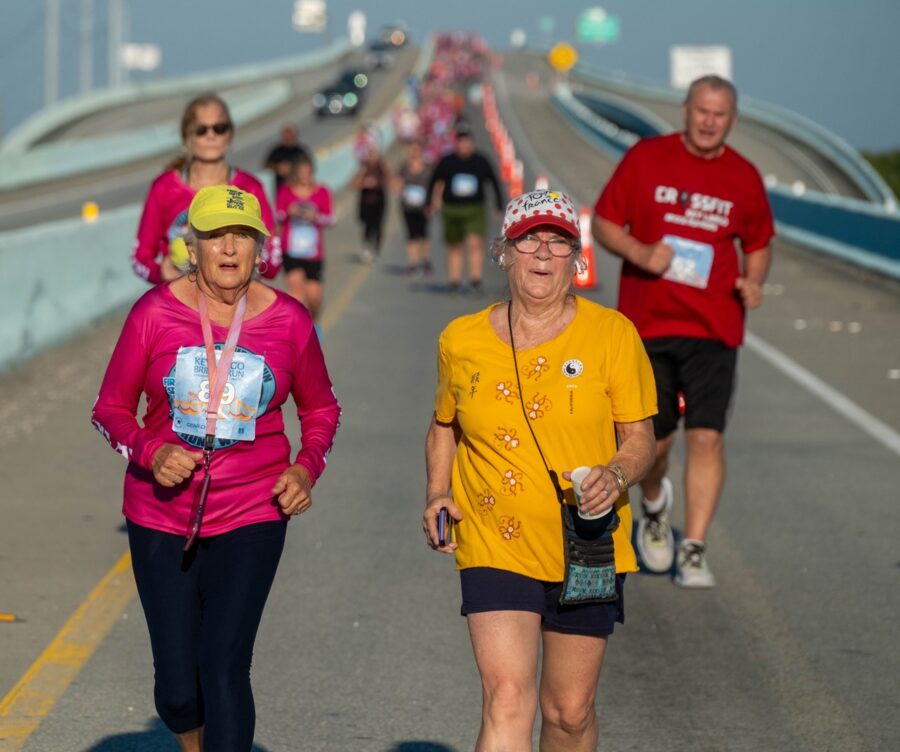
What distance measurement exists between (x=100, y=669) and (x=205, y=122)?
2822 millimetres

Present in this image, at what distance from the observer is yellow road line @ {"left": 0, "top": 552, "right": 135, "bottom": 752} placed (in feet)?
19.3

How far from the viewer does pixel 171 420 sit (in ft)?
16.0

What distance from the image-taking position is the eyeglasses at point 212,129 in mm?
8359

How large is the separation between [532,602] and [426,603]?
3033mm

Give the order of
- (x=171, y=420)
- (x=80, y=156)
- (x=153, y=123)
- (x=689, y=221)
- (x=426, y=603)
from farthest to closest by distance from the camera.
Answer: (x=153, y=123) → (x=80, y=156) → (x=689, y=221) → (x=426, y=603) → (x=171, y=420)

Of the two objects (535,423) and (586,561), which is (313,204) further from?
(586,561)

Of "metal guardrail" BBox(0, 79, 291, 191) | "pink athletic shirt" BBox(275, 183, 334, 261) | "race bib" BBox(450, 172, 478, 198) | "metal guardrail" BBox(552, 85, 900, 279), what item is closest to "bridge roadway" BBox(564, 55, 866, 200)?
"metal guardrail" BBox(0, 79, 291, 191)

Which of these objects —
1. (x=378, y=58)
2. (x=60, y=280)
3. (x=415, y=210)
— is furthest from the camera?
(x=378, y=58)

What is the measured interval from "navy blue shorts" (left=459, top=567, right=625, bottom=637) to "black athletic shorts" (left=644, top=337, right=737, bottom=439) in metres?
3.44

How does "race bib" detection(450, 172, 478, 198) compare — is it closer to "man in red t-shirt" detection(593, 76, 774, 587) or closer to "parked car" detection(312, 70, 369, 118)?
"man in red t-shirt" detection(593, 76, 774, 587)

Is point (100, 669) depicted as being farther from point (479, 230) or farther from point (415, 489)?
point (479, 230)

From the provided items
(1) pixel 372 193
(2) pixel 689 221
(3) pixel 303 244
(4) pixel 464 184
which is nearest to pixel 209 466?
(2) pixel 689 221

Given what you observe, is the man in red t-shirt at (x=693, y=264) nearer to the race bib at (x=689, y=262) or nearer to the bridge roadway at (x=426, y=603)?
the race bib at (x=689, y=262)

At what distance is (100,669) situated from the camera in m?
6.56
